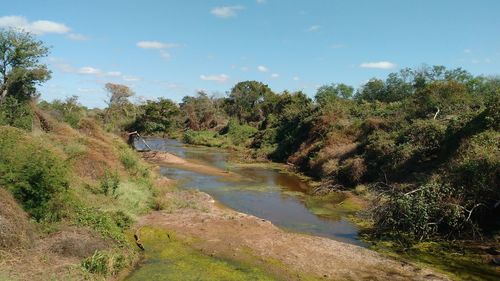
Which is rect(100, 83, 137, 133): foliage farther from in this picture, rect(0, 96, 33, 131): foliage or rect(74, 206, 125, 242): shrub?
rect(74, 206, 125, 242): shrub

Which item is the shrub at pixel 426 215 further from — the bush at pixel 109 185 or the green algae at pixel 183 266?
the bush at pixel 109 185

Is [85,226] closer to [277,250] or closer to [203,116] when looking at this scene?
[277,250]

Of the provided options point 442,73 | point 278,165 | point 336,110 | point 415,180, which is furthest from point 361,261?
point 442,73

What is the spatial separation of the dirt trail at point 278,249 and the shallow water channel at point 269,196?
8.17ft

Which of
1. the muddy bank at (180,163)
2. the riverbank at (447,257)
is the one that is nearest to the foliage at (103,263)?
the riverbank at (447,257)

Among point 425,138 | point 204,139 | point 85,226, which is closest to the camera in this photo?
point 85,226

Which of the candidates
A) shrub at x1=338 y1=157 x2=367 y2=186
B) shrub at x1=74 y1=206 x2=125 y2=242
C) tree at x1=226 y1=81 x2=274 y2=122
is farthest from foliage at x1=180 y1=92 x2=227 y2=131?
shrub at x1=74 y1=206 x2=125 y2=242

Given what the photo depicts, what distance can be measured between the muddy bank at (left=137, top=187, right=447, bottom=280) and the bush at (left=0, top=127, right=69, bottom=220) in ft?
12.0

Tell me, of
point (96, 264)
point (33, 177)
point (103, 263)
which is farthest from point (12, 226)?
point (33, 177)

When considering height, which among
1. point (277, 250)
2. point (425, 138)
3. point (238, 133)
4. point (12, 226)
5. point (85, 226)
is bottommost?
point (277, 250)

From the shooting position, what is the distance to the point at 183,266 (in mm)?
14039

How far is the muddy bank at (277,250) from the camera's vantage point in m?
14.2

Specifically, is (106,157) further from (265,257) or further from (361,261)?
(361,261)

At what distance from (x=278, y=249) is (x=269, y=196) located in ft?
40.8
